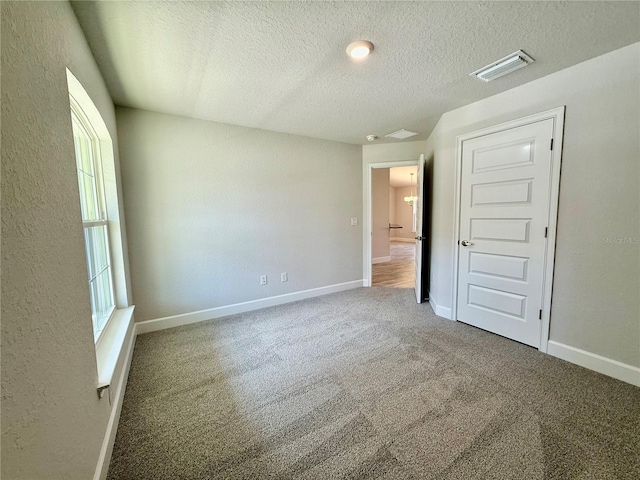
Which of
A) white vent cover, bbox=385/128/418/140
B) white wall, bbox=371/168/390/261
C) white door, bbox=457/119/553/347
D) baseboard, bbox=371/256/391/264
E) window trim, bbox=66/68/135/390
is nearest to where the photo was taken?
window trim, bbox=66/68/135/390

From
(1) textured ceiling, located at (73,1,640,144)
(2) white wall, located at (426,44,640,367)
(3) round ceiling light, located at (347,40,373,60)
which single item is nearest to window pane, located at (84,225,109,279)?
(1) textured ceiling, located at (73,1,640,144)

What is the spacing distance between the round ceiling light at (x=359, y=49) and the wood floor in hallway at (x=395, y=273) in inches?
138

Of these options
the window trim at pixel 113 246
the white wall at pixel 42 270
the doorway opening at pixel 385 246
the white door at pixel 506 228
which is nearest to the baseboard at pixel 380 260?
the doorway opening at pixel 385 246

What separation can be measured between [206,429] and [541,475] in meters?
1.76

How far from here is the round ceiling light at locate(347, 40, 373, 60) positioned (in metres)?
1.68

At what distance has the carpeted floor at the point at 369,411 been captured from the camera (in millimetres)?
1292

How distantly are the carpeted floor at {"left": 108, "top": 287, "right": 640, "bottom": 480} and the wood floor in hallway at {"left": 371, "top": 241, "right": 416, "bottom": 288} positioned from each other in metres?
1.95

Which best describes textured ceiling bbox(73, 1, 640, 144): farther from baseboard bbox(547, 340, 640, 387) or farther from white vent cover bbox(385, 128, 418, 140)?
baseboard bbox(547, 340, 640, 387)

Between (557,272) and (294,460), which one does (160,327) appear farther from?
(557,272)

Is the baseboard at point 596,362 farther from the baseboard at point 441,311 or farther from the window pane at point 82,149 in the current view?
the window pane at point 82,149

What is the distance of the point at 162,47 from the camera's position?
171cm

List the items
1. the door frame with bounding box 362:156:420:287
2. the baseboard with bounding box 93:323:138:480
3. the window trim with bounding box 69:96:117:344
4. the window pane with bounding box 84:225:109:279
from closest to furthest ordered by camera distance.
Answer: the baseboard with bounding box 93:323:138:480, the window pane with bounding box 84:225:109:279, the window trim with bounding box 69:96:117:344, the door frame with bounding box 362:156:420:287

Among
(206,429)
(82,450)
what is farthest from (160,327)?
(82,450)

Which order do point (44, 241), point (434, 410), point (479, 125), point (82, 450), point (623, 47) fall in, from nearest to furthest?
point (44, 241)
point (82, 450)
point (434, 410)
point (623, 47)
point (479, 125)
